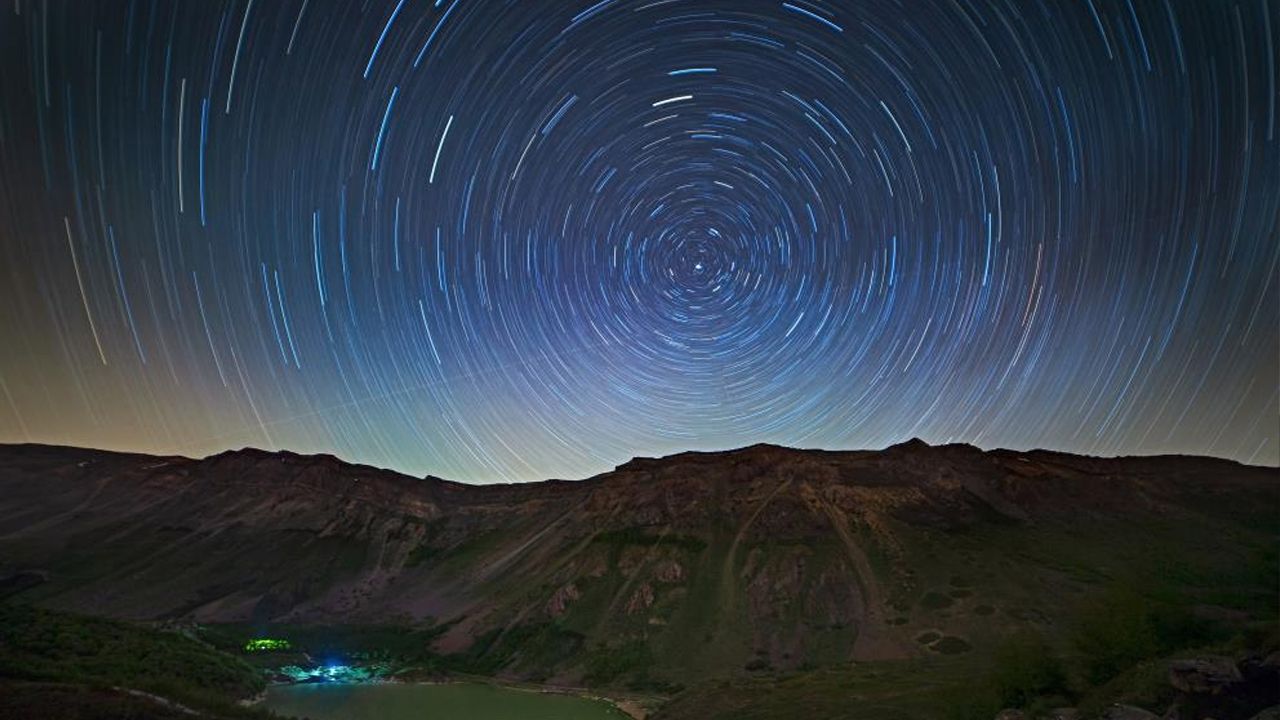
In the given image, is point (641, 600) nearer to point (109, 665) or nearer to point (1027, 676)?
point (1027, 676)

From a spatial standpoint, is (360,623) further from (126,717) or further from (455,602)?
(126,717)

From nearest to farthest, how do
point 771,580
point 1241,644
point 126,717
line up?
1. point 126,717
2. point 1241,644
3. point 771,580

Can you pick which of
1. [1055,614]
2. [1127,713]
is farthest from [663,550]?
[1127,713]

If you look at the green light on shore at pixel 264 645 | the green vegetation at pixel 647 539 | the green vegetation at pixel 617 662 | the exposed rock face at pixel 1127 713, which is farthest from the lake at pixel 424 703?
the green vegetation at pixel 647 539

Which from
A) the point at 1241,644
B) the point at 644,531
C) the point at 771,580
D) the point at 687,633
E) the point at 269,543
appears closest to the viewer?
the point at 1241,644

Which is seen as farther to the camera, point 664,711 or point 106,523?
point 106,523

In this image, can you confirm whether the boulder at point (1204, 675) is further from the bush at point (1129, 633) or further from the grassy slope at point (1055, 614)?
the bush at point (1129, 633)

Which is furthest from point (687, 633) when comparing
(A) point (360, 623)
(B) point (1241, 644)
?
(B) point (1241, 644)
